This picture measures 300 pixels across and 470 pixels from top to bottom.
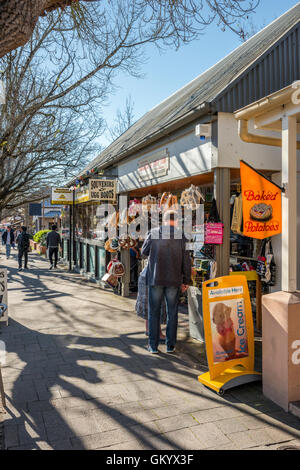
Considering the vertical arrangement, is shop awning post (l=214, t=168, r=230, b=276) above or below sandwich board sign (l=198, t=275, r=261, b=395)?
above

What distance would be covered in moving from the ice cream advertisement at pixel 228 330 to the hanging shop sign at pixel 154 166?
130 inches

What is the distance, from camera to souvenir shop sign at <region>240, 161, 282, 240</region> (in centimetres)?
416

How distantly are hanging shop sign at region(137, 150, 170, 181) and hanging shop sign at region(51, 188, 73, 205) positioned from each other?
630 centimetres

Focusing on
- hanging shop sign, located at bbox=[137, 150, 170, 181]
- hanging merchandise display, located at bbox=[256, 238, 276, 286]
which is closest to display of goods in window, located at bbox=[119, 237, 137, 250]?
hanging shop sign, located at bbox=[137, 150, 170, 181]

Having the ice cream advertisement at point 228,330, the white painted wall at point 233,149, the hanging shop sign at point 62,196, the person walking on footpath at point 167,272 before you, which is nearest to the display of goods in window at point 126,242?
the person walking on footpath at point 167,272

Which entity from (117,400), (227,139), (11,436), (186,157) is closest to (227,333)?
(117,400)

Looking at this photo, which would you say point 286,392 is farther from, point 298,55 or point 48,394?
point 298,55

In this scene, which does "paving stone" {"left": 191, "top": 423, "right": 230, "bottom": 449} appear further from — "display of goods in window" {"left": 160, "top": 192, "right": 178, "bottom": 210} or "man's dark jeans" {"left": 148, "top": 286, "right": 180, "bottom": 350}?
"display of goods in window" {"left": 160, "top": 192, "right": 178, "bottom": 210}

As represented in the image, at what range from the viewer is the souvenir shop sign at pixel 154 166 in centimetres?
684

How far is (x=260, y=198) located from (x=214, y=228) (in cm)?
111

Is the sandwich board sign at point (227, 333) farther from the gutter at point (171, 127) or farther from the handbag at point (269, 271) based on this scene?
the gutter at point (171, 127)
